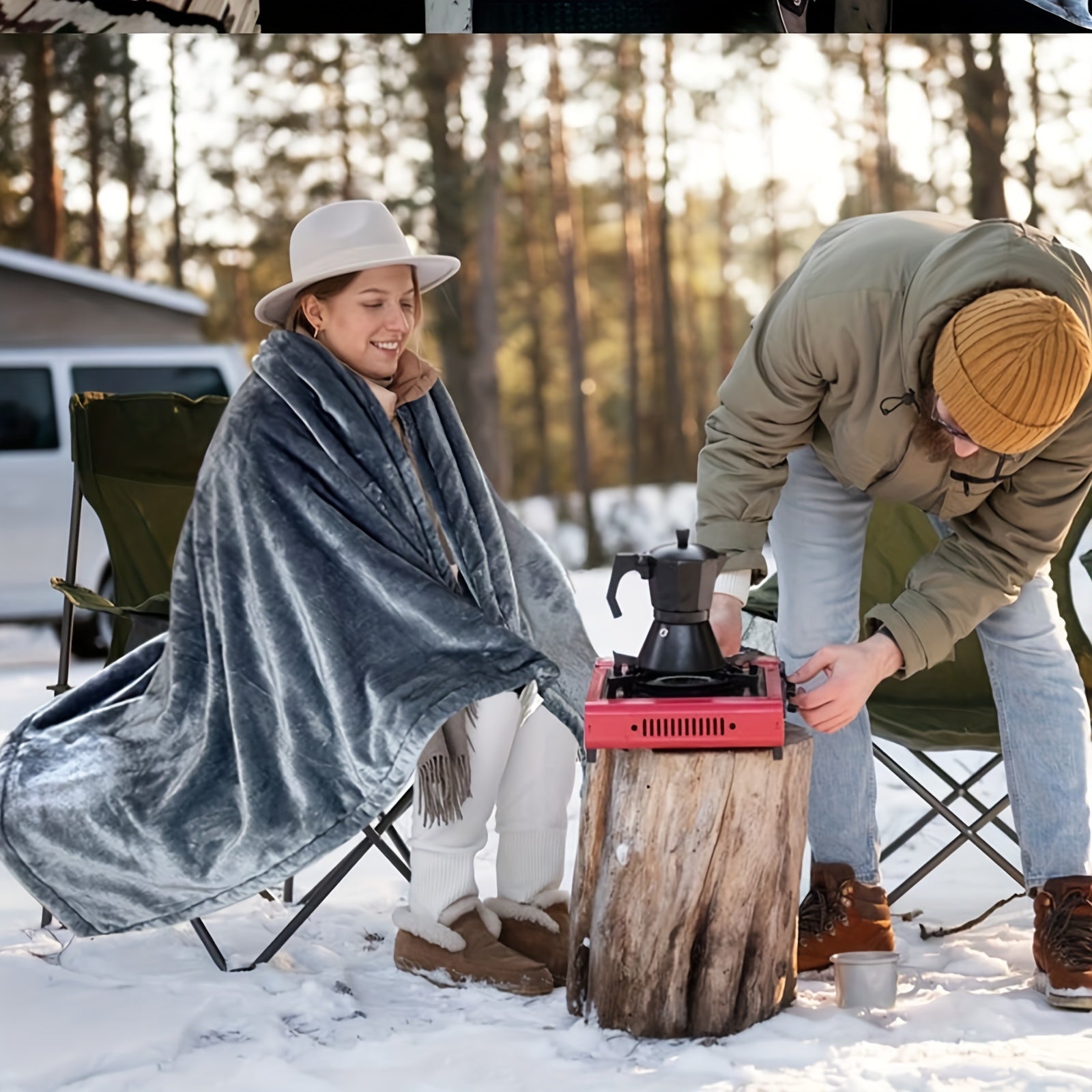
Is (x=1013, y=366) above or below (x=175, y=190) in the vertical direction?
below

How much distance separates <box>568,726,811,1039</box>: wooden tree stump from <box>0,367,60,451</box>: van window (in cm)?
515

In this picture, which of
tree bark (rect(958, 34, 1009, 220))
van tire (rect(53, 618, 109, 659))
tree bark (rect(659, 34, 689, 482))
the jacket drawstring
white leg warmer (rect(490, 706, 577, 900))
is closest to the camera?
the jacket drawstring

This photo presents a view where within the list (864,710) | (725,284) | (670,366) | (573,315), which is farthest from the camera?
(725,284)

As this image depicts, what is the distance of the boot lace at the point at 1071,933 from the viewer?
219cm

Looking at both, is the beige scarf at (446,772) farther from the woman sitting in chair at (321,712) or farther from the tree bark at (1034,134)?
the tree bark at (1034,134)

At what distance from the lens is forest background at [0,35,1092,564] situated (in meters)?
9.04

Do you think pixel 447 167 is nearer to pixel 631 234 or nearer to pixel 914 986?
pixel 631 234

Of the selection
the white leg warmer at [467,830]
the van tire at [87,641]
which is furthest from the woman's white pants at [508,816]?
the van tire at [87,641]

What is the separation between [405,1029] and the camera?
215cm

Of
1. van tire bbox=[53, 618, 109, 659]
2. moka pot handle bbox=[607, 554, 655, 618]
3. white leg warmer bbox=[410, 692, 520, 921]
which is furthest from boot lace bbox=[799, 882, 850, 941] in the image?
van tire bbox=[53, 618, 109, 659]

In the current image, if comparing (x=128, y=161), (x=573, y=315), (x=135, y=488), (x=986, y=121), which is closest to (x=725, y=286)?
(x=573, y=315)

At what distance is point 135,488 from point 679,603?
1.49 meters

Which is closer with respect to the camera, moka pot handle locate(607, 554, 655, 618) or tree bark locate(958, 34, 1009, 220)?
moka pot handle locate(607, 554, 655, 618)

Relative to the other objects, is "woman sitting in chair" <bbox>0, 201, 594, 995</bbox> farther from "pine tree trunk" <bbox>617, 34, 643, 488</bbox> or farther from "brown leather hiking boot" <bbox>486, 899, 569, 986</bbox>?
"pine tree trunk" <bbox>617, 34, 643, 488</bbox>
